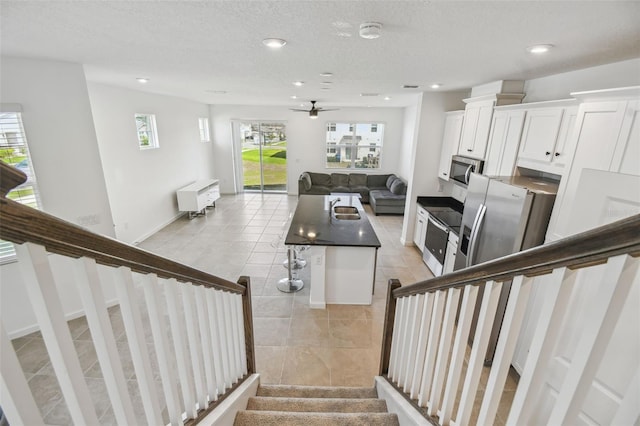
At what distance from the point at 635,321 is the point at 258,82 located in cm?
427

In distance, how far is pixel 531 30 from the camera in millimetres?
1735

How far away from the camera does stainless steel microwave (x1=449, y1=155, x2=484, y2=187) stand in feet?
12.6

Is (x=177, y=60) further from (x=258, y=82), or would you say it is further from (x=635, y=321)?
(x=635, y=321)

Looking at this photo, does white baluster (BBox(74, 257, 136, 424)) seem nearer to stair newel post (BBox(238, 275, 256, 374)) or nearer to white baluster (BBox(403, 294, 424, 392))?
stair newel post (BBox(238, 275, 256, 374))

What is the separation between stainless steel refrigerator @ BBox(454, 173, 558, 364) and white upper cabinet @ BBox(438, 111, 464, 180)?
1.54 meters

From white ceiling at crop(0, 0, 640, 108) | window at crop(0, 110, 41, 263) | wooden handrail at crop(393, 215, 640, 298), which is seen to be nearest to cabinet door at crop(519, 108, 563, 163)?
white ceiling at crop(0, 0, 640, 108)

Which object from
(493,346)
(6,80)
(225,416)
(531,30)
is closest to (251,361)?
(225,416)

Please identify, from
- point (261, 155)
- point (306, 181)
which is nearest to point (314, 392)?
point (306, 181)

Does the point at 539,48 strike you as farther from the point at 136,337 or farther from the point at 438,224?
the point at 136,337

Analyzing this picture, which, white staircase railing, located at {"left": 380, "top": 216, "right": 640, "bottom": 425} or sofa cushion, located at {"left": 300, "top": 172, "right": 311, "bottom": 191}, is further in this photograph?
sofa cushion, located at {"left": 300, "top": 172, "right": 311, "bottom": 191}

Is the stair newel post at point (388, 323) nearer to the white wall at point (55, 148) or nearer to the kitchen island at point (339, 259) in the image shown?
the kitchen island at point (339, 259)

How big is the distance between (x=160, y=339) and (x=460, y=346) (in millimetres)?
1168

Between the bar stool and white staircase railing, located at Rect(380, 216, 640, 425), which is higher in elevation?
white staircase railing, located at Rect(380, 216, 640, 425)

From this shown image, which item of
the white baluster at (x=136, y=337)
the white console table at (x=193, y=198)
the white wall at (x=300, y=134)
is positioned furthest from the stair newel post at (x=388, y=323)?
the white wall at (x=300, y=134)
